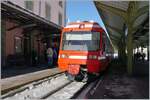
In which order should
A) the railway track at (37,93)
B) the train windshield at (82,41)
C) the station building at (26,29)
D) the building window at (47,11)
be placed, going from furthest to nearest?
the building window at (47,11)
the station building at (26,29)
the train windshield at (82,41)
the railway track at (37,93)

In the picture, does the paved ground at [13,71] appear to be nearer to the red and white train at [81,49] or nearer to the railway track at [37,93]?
the red and white train at [81,49]

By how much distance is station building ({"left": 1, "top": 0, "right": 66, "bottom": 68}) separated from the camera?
69.9 ft

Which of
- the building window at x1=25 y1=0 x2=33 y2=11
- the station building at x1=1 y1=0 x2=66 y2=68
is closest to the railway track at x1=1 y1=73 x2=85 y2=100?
the station building at x1=1 y1=0 x2=66 y2=68

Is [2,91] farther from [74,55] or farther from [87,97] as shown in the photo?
[74,55]

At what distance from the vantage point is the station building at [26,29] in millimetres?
21300

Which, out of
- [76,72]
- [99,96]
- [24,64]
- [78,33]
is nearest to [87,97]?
[99,96]

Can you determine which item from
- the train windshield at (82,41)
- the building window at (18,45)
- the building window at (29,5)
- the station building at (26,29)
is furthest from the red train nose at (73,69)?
the building window at (29,5)

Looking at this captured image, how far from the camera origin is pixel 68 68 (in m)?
16.7

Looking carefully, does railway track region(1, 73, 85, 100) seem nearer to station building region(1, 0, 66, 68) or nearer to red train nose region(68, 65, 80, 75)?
red train nose region(68, 65, 80, 75)

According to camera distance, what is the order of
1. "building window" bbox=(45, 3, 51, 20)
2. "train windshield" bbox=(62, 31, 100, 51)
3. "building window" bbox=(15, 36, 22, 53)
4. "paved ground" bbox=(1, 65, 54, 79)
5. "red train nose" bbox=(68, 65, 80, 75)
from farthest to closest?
"building window" bbox=(45, 3, 51, 20)
"building window" bbox=(15, 36, 22, 53)
"paved ground" bbox=(1, 65, 54, 79)
"train windshield" bbox=(62, 31, 100, 51)
"red train nose" bbox=(68, 65, 80, 75)

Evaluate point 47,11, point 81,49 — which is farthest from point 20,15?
point 47,11

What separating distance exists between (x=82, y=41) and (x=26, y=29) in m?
11.2

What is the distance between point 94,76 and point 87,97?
20.8 ft

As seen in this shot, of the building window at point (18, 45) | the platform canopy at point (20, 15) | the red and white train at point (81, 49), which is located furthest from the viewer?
the building window at point (18, 45)
